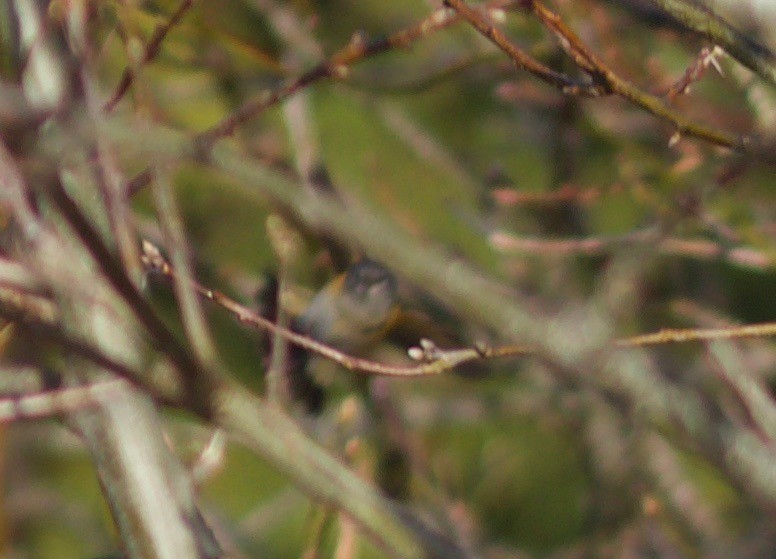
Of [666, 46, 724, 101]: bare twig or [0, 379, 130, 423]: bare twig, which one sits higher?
[666, 46, 724, 101]: bare twig

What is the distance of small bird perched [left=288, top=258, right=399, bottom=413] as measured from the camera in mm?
2004

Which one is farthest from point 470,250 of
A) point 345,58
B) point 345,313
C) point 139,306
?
point 139,306

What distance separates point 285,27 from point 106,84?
506mm

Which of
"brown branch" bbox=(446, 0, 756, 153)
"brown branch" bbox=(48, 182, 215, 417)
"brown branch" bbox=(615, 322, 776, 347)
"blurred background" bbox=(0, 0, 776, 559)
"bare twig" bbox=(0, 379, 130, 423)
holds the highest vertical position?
"blurred background" bbox=(0, 0, 776, 559)

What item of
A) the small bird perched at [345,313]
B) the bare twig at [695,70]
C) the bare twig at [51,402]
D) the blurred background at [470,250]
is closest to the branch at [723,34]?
the bare twig at [695,70]

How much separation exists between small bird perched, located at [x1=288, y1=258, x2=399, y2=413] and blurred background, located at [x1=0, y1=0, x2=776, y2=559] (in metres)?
0.05

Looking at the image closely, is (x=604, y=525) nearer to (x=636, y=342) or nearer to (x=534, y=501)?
(x=534, y=501)

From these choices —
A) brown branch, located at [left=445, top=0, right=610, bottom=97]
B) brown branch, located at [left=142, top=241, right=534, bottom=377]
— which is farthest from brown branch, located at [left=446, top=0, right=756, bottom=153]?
brown branch, located at [left=142, top=241, right=534, bottom=377]

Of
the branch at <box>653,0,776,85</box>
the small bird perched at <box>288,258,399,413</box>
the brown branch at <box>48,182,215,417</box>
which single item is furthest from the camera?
the small bird perched at <box>288,258,399,413</box>

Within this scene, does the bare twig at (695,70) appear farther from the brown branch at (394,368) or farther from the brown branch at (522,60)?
the brown branch at (394,368)

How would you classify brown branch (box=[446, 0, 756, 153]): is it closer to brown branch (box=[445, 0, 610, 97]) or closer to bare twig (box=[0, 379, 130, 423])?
brown branch (box=[445, 0, 610, 97])

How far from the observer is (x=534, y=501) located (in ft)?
13.2

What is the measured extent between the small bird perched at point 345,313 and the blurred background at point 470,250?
5cm

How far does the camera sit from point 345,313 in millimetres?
2023
